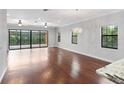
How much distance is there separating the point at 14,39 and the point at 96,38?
742 centimetres

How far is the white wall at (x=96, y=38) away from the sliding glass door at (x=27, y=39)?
11.1ft

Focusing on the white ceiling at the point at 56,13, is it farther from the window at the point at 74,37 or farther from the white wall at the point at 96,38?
the window at the point at 74,37

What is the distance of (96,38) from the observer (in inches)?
274

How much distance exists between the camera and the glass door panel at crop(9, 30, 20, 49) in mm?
11266

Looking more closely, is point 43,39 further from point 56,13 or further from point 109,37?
point 109,37

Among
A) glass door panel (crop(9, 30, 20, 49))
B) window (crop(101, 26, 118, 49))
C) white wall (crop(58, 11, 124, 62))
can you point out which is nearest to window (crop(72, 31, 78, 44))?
white wall (crop(58, 11, 124, 62))

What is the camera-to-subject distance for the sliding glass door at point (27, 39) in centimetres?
1137

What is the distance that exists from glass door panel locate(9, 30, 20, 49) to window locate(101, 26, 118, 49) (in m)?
7.58

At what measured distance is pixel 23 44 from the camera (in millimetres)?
11781

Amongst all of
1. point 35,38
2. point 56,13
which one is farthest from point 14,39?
point 56,13
